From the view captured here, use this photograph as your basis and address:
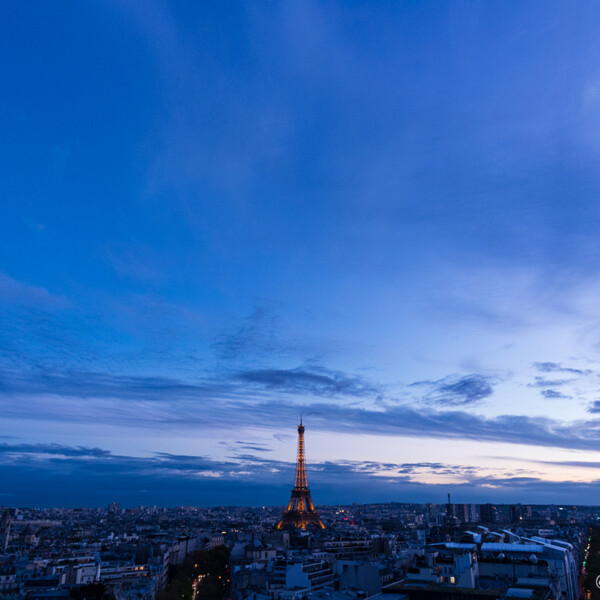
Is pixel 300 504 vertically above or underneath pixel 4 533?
above

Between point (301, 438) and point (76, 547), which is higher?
point (301, 438)

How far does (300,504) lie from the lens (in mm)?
109938

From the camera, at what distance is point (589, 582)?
56312 mm

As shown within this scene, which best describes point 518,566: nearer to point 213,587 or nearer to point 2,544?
point 213,587

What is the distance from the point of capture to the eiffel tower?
10656 centimetres

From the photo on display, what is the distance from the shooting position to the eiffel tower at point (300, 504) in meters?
107

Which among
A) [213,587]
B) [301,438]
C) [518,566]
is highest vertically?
[301,438]

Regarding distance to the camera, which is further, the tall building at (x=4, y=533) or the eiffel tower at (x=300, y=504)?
the eiffel tower at (x=300, y=504)

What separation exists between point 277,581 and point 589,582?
32.0 meters

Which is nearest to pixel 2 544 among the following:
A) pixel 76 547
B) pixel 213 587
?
pixel 76 547

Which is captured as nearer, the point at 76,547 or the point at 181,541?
the point at 76,547

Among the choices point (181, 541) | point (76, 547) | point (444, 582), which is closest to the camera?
point (444, 582)

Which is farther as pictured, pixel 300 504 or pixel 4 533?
pixel 300 504

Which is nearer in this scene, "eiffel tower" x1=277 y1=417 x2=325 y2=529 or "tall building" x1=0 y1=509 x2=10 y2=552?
"tall building" x1=0 y1=509 x2=10 y2=552
